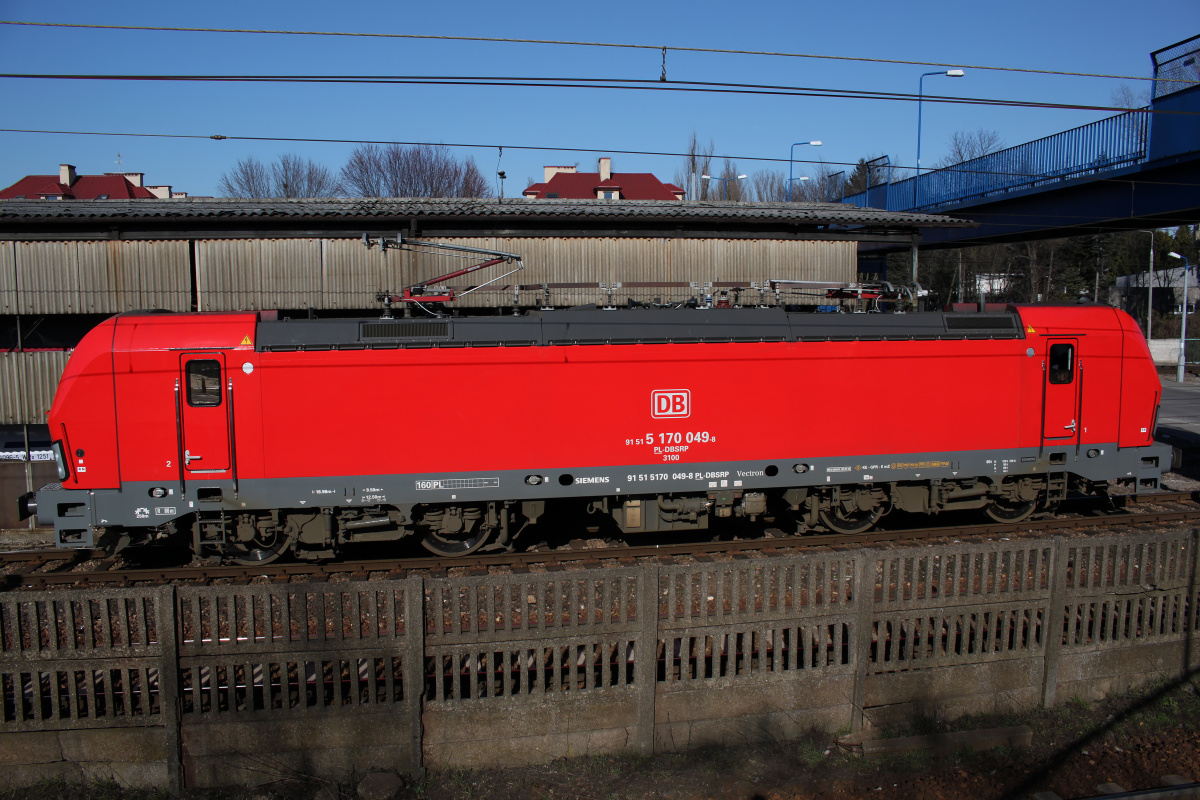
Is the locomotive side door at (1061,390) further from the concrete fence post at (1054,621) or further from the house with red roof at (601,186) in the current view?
the house with red roof at (601,186)

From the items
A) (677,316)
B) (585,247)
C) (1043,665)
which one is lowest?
(1043,665)

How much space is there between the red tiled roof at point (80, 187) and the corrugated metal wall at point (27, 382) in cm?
3657

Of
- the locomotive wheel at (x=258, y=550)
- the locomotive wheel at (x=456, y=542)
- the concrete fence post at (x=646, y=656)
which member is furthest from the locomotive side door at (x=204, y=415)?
the concrete fence post at (x=646, y=656)

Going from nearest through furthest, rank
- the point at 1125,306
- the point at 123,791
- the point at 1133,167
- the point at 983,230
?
the point at 123,791, the point at 1133,167, the point at 983,230, the point at 1125,306

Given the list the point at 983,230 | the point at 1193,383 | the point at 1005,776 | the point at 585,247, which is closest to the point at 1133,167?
the point at 983,230

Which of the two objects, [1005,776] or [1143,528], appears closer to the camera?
[1005,776]

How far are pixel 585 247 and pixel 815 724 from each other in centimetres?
1129

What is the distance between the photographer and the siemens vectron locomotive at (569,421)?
28.6 feet

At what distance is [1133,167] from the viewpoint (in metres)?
14.8

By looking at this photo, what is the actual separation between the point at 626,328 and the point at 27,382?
1172 cm

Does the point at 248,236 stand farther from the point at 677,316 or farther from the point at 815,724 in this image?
the point at 815,724

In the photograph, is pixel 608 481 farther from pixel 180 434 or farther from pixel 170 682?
pixel 170 682

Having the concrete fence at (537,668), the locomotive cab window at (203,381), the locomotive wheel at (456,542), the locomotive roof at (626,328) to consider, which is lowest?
the locomotive wheel at (456,542)

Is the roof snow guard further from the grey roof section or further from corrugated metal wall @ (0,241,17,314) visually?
corrugated metal wall @ (0,241,17,314)
